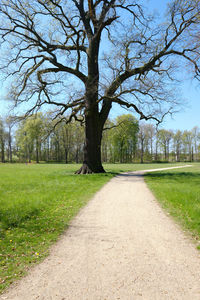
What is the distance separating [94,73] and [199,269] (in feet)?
51.9

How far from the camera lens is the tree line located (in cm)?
5150

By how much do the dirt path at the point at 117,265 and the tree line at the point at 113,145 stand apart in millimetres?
44576

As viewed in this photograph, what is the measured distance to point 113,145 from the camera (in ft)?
190

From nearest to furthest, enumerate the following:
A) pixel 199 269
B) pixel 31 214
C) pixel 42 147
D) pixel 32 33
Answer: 1. pixel 199 269
2. pixel 31 214
3. pixel 32 33
4. pixel 42 147

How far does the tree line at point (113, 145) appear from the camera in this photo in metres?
51.5

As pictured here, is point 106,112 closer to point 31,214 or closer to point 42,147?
point 31,214

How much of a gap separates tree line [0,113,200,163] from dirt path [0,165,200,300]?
146 feet

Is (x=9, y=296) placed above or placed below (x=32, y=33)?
below

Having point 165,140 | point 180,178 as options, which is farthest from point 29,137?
point 180,178

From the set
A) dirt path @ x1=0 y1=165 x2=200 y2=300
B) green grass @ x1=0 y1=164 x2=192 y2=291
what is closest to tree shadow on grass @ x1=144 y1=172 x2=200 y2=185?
green grass @ x1=0 y1=164 x2=192 y2=291

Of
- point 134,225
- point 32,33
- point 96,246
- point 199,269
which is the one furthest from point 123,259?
point 32,33

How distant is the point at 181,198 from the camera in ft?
25.2

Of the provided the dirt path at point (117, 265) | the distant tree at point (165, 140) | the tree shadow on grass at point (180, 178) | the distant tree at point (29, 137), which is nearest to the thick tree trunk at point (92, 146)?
the tree shadow on grass at point (180, 178)

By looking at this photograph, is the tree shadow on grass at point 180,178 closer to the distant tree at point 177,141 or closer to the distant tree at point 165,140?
the distant tree at point 165,140
